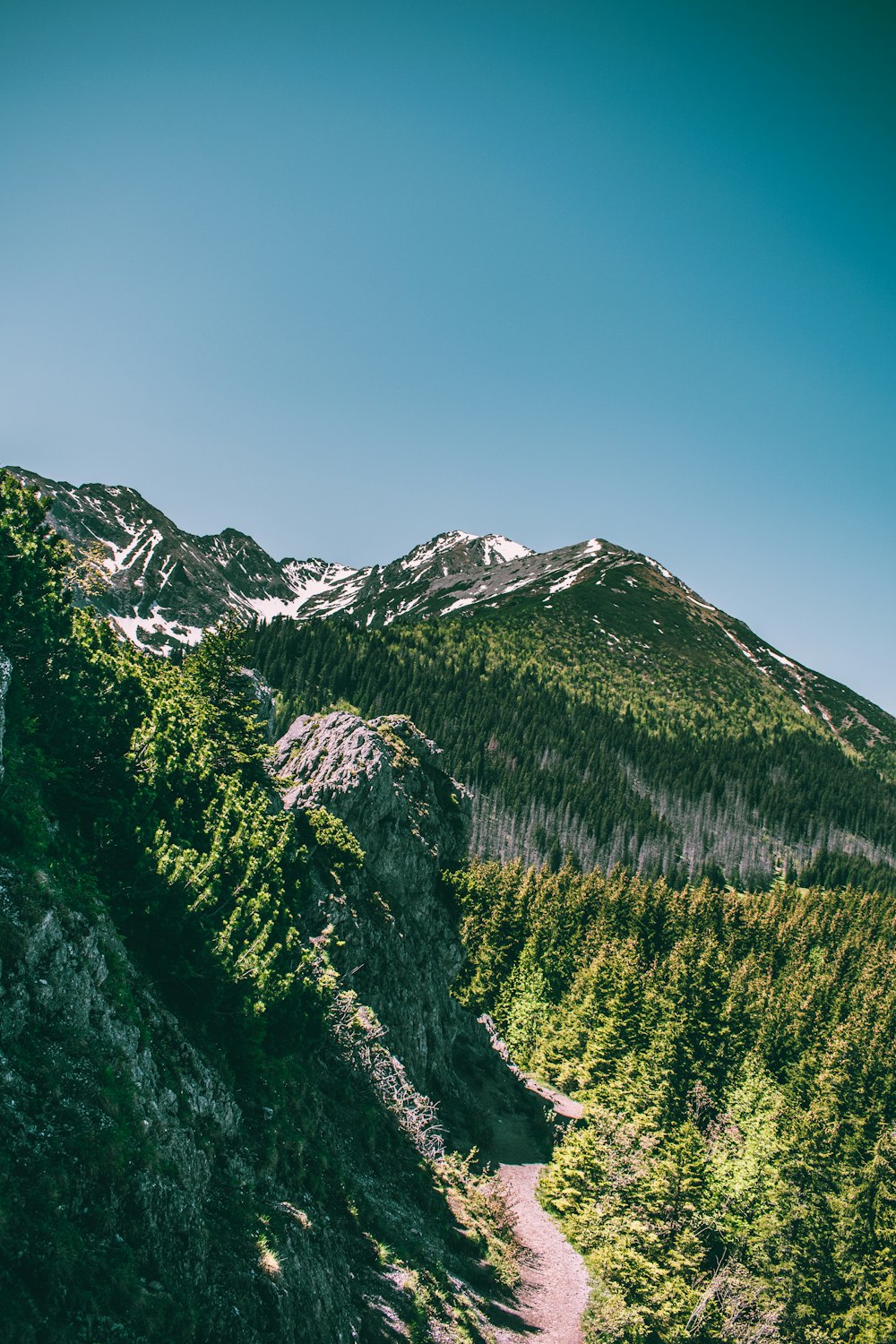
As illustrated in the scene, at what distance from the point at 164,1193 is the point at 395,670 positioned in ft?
552

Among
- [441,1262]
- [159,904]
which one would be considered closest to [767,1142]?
[441,1262]

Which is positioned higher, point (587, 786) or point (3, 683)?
point (587, 786)

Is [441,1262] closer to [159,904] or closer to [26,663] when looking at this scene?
[159,904]

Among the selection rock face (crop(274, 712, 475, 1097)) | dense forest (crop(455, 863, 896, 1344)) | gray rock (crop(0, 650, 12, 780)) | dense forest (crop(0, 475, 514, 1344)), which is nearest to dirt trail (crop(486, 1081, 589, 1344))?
dense forest (crop(455, 863, 896, 1344))

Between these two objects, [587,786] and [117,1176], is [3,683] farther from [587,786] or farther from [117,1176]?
[587,786]

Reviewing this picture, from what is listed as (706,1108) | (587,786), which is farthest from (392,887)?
(587,786)

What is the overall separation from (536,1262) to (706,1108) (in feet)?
65.3

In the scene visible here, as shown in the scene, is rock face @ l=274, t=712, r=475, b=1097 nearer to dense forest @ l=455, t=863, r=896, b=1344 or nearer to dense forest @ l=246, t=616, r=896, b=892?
dense forest @ l=455, t=863, r=896, b=1344

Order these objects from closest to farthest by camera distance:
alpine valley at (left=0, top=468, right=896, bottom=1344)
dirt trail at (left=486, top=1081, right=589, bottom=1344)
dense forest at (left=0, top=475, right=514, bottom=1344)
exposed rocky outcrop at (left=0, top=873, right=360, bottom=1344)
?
exposed rocky outcrop at (left=0, top=873, right=360, bottom=1344) < dense forest at (left=0, top=475, right=514, bottom=1344) < alpine valley at (left=0, top=468, right=896, bottom=1344) < dirt trail at (left=486, top=1081, right=589, bottom=1344)

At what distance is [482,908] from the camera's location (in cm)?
8575

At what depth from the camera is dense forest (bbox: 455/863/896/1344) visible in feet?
115

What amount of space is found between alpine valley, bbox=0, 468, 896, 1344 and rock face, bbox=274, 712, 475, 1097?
302 mm

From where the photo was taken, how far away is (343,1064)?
1286 inches

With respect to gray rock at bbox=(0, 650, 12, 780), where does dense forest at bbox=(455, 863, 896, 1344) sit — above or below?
below
